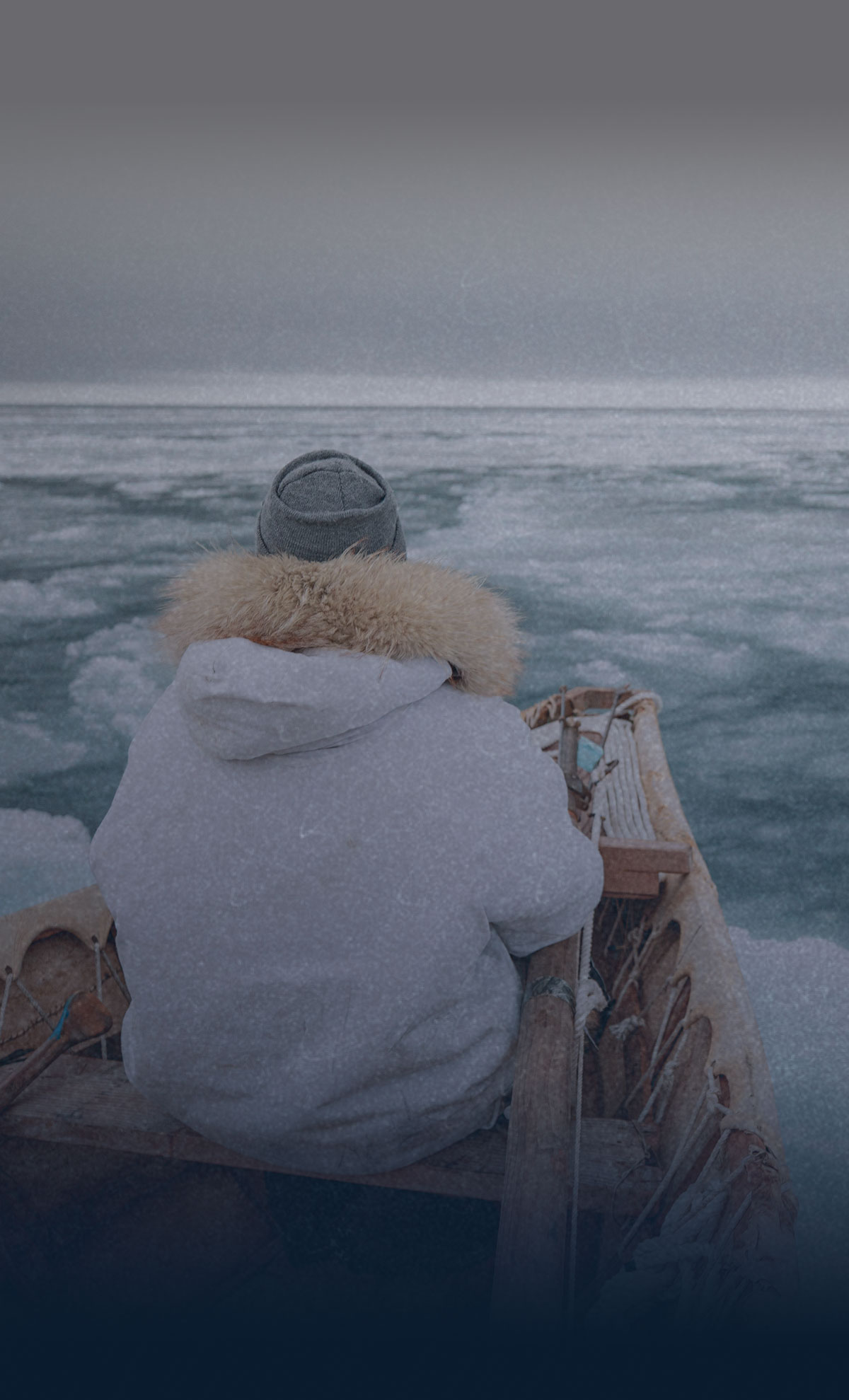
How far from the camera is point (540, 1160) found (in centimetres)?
65

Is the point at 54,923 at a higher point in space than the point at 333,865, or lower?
lower

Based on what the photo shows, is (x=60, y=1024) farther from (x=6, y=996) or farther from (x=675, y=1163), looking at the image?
(x=675, y=1163)

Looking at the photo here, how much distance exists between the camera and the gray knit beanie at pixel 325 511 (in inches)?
31.3

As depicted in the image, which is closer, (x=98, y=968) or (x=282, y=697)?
(x=282, y=697)

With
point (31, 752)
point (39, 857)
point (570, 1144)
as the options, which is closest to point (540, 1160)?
point (570, 1144)

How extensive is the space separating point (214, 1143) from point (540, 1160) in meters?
0.38

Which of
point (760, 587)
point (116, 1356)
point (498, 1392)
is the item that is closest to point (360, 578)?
point (498, 1392)

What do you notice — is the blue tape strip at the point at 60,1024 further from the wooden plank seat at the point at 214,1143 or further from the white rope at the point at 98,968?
the white rope at the point at 98,968

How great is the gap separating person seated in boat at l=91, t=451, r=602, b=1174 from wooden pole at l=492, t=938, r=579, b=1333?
4cm

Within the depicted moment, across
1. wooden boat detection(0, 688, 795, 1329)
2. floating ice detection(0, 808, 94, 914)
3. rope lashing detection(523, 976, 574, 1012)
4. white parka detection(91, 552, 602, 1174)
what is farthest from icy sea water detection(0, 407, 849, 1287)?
white parka detection(91, 552, 602, 1174)

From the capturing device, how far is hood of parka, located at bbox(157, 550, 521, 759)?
648mm

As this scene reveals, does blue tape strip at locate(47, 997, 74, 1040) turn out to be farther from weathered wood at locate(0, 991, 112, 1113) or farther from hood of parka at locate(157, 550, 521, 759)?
hood of parka at locate(157, 550, 521, 759)

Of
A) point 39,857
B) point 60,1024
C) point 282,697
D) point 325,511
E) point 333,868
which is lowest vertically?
point 39,857

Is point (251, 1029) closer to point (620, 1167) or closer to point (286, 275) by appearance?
point (620, 1167)
